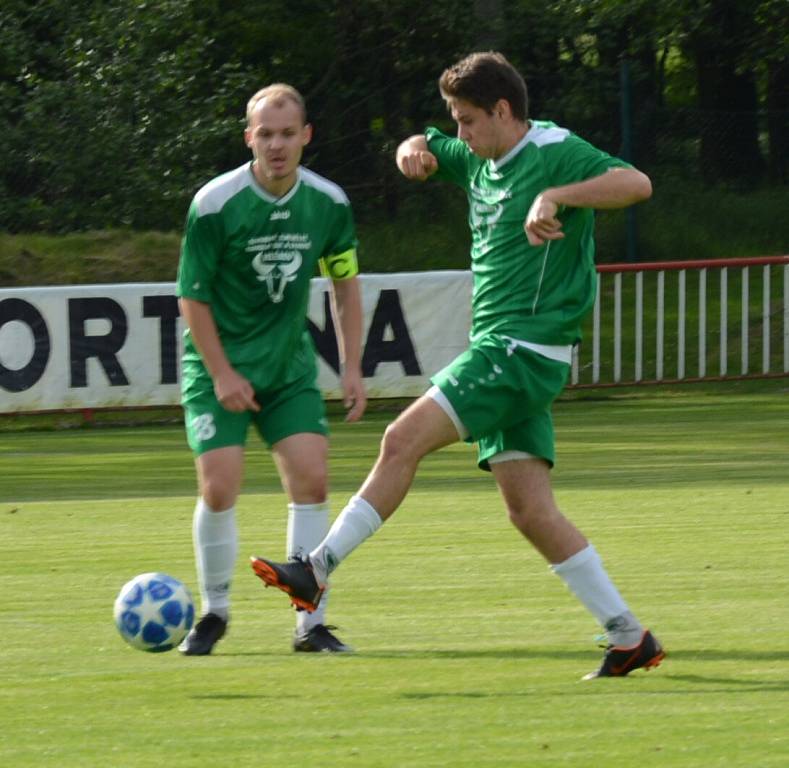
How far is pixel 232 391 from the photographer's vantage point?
6141mm

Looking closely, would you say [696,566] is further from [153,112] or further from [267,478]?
[153,112]

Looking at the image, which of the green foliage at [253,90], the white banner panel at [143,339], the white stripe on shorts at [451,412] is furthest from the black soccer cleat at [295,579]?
the green foliage at [253,90]

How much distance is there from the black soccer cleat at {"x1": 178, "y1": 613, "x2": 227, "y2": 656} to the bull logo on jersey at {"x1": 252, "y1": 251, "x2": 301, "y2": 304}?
109cm

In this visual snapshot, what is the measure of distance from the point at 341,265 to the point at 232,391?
67cm

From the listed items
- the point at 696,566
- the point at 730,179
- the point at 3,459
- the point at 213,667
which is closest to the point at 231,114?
the point at 730,179

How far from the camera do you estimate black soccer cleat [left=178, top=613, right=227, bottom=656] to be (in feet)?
21.1

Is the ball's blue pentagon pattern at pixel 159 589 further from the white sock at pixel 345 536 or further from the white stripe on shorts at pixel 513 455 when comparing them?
the white stripe on shorts at pixel 513 455

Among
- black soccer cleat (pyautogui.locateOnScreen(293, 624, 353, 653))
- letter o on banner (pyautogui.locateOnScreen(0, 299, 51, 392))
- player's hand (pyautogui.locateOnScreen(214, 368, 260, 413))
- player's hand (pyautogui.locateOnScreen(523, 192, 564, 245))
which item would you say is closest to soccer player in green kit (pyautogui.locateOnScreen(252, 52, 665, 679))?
player's hand (pyautogui.locateOnScreen(523, 192, 564, 245))

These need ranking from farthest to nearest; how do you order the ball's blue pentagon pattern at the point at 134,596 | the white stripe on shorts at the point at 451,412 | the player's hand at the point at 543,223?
the ball's blue pentagon pattern at the point at 134,596 < the white stripe on shorts at the point at 451,412 < the player's hand at the point at 543,223

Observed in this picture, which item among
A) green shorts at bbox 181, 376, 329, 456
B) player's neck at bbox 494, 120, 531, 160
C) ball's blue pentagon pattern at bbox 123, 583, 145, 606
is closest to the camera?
player's neck at bbox 494, 120, 531, 160

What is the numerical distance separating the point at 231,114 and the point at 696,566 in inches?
634

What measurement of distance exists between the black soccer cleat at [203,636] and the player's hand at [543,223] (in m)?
1.81

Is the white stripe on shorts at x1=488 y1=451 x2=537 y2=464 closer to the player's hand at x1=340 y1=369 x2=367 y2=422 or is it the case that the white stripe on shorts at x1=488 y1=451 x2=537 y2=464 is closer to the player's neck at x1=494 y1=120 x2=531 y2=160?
the player's hand at x1=340 y1=369 x2=367 y2=422

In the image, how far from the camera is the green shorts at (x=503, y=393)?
573 cm
